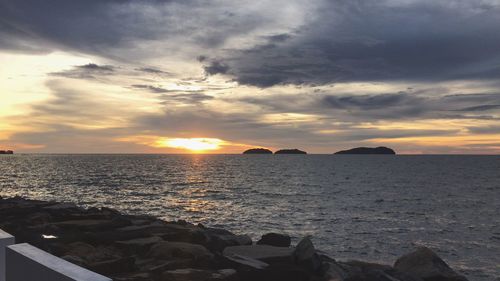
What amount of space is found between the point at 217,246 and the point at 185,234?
1.07 metres

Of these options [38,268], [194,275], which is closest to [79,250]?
[194,275]

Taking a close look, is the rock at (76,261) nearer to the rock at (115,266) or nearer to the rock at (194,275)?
the rock at (115,266)

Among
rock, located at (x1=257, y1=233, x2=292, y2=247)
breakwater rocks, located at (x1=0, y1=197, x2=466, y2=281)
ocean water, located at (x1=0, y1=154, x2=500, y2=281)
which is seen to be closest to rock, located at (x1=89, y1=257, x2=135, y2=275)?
breakwater rocks, located at (x1=0, y1=197, x2=466, y2=281)

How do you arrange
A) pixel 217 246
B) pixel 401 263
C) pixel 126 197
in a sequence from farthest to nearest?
pixel 126 197, pixel 401 263, pixel 217 246

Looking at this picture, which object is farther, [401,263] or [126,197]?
[126,197]

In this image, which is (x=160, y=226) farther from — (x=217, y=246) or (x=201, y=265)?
(x=201, y=265)

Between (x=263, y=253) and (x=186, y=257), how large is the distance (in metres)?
2.20

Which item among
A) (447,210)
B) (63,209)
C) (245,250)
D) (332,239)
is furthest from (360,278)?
(447,210)

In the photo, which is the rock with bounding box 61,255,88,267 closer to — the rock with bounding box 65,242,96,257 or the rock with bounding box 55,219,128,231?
the rock with bounding box 65,242,96,257

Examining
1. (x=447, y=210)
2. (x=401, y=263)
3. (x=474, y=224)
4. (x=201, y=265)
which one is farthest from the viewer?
(x=447, y=210)

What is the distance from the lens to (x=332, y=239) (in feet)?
98.0

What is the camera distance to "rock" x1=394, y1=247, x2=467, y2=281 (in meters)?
14.6

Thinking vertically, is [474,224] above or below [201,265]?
below

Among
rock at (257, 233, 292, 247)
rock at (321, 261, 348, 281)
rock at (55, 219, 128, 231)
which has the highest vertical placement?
rock at (55, 219, 128, 231)
